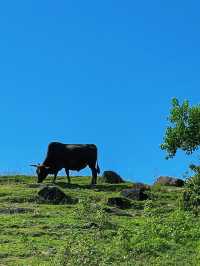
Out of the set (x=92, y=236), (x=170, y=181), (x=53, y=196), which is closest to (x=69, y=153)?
(x=170, y=181)

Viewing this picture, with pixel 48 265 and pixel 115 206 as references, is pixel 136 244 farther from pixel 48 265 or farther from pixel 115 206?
pixel 115 206

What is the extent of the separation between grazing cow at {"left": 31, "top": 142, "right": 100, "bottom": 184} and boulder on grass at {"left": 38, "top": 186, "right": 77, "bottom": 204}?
13.1 metres

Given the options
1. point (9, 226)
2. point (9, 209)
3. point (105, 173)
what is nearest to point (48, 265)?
point (9, 226)

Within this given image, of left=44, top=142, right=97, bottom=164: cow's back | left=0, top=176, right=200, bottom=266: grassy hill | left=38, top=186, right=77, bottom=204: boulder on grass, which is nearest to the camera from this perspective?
left=0, top=176, right=200, bottom=266: grassy hill

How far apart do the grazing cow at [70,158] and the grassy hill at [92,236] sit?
49.6 feet

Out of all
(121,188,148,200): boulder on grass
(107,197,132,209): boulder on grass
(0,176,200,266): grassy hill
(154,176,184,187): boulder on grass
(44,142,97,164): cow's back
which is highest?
(44,142,97,164): cow's back

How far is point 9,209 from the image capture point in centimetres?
2952

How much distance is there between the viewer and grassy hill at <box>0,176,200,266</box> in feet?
58.3

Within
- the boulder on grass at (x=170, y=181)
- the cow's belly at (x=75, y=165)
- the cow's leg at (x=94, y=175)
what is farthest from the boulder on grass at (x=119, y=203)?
the cow's belly at (x=75, y=165)

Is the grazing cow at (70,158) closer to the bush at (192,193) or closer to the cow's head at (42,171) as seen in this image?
the cow's head at (42,171)

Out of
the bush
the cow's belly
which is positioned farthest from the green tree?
the cow's belly

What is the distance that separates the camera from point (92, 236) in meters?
21.1

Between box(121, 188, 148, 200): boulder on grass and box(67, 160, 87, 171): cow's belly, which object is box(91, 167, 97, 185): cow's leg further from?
box(121, 188, 148, 200): boulder on grass

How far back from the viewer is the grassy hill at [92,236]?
17.8 m
